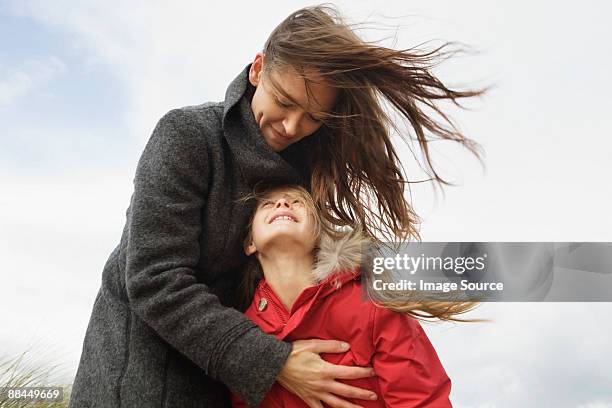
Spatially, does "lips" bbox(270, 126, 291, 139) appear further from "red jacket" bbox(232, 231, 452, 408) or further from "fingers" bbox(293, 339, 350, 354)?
"fingers" bbox(293, 339, 350, 354)

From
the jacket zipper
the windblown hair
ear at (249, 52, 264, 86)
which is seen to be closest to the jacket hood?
the windblown hair

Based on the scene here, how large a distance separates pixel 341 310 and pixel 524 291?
57 centimetres

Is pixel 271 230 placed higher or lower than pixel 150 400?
higher

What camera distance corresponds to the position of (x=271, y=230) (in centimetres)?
165

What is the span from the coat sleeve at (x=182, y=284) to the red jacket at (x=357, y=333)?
10 cm

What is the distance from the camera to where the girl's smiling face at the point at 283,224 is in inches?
65.1

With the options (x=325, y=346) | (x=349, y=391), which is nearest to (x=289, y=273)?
(x=325, y=346)

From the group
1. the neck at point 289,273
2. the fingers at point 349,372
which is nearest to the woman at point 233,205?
the fingers at point 349,372

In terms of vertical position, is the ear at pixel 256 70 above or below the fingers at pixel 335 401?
above

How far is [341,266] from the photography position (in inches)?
64.2

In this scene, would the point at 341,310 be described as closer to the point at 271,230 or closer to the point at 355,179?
the point at 271,230

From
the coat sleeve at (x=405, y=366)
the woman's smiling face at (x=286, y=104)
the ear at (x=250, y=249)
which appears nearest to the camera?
the coat sleeve at (x=405, y=366)

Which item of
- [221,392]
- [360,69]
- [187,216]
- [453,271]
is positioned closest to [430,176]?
[453,271]

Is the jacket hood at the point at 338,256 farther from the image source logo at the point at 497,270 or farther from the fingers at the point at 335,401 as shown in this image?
the fingers at the point at 335,401
